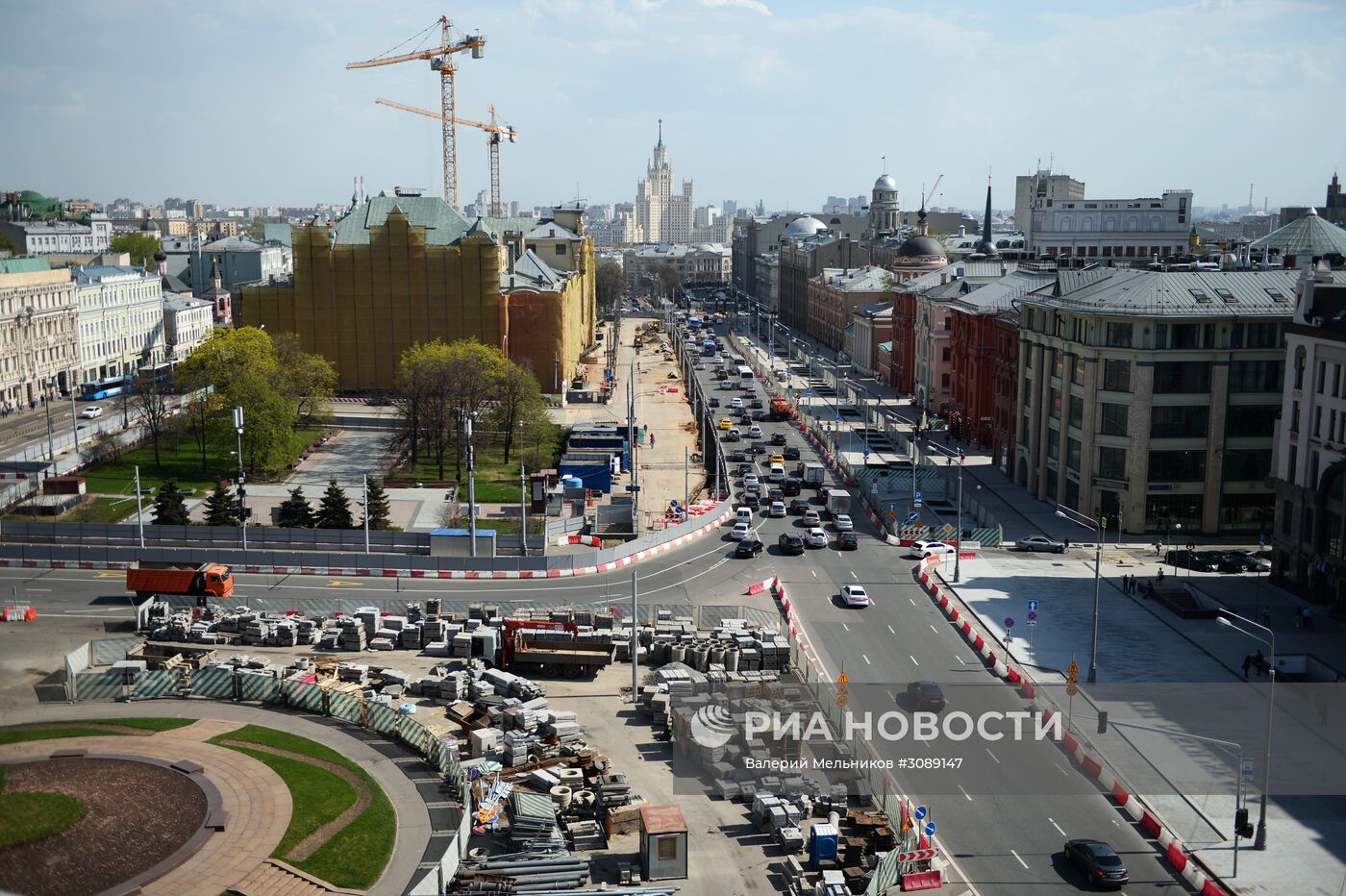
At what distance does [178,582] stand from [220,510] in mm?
13582

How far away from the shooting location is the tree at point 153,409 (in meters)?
92.1

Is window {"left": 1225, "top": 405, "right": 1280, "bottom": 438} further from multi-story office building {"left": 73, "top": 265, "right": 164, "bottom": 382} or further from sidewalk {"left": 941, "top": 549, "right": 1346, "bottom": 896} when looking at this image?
multi-story office building {"left": 73, "top": 265, "right": 164, "bottom": 382}

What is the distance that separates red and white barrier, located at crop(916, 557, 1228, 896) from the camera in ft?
113

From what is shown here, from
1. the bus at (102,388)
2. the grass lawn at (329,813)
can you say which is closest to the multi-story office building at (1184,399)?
the grass lawn at (329,813)

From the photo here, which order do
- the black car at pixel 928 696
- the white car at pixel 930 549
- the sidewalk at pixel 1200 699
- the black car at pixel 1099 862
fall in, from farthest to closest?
the white car at pixel 930 549, the black car at pixel 928 696, the sidewalk at pixel 1200 699, the black car at pixel 1099 862

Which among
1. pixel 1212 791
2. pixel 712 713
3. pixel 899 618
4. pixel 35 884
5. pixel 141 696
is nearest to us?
pixel 35 884

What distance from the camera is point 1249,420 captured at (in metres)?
75.1

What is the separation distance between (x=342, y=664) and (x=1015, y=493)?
51083 mm

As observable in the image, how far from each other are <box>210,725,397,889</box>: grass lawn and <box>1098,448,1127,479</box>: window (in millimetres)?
50566

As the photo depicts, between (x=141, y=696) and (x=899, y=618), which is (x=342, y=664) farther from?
(x=899, y=618)

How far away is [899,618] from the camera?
193ft

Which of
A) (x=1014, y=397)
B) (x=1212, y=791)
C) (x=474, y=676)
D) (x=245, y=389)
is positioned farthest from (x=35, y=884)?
(x=1014, y=397)

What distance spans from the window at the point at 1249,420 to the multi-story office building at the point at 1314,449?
30.1 ft

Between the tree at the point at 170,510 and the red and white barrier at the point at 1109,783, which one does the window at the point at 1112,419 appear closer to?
the red and white barrier at the point at 1109,783
